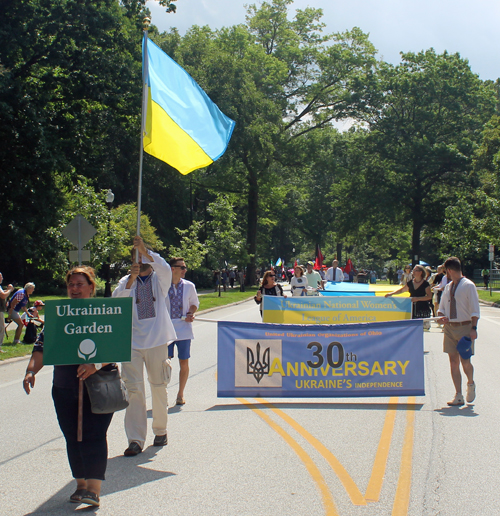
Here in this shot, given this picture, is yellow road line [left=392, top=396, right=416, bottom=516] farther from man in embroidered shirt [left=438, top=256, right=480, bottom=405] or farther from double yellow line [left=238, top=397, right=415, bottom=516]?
man in embroidered shirt [left=438, top=256, right=480, bottom=405]

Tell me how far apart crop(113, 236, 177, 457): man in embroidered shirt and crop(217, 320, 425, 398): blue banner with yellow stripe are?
1912mm

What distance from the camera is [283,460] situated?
5797mm

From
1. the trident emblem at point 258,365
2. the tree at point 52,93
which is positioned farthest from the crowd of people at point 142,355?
the tree at point 52,93

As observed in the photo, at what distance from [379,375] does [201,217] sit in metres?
50.5

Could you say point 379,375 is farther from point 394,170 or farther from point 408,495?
point 394,170

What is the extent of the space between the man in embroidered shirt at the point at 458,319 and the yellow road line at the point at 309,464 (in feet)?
8.06

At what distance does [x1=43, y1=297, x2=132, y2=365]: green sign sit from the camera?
4.76 m

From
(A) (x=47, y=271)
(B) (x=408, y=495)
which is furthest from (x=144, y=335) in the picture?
(A) (x=47, y=271)

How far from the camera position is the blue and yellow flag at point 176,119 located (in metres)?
7.95

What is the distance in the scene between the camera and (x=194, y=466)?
5.61 meters

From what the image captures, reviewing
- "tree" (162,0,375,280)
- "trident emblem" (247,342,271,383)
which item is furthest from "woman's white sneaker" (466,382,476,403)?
"tree" (162,0,375,280)

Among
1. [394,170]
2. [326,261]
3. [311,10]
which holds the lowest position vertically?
[326,261]

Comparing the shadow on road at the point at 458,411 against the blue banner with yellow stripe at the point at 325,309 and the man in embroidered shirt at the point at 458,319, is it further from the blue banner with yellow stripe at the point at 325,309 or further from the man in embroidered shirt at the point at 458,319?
the blue banner with yellow stripe at the point at 325,309

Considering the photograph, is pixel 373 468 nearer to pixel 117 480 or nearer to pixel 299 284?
pixel 117 480
